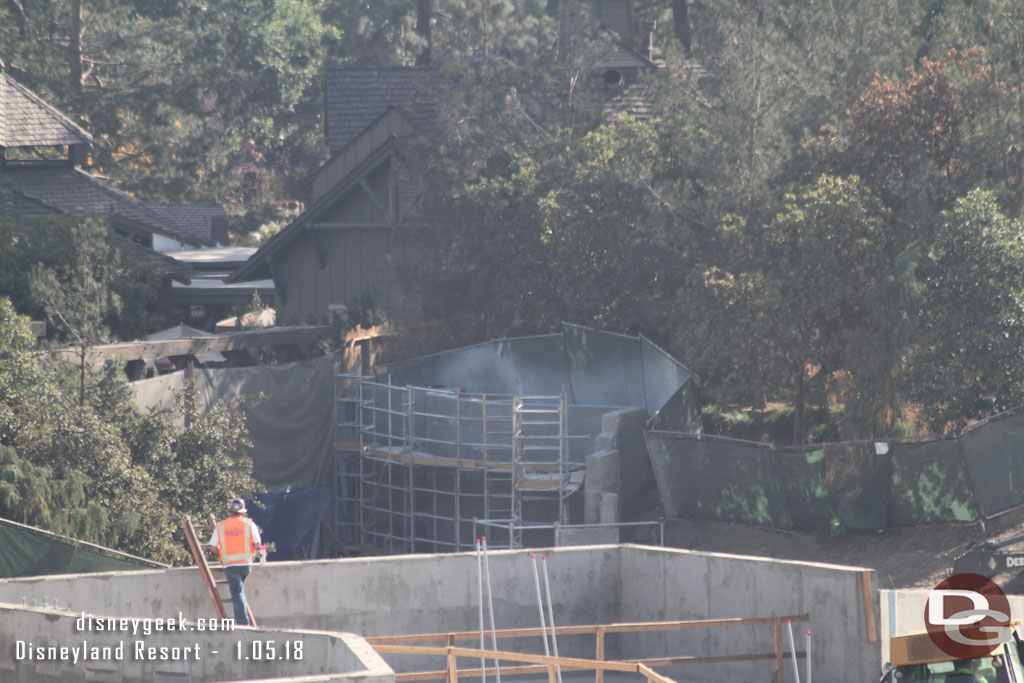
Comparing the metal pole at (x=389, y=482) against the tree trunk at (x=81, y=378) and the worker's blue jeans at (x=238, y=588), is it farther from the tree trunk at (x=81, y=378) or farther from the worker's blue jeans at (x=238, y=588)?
the worker's blue jeans at (x=238, y=588)

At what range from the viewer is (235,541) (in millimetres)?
14086

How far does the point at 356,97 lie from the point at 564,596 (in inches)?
886

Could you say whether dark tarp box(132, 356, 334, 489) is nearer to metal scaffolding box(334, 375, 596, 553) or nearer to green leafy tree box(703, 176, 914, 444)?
metal scaffolding box(334, 375, 596, 553)

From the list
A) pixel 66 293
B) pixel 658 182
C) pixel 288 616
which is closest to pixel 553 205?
pixel 658 182

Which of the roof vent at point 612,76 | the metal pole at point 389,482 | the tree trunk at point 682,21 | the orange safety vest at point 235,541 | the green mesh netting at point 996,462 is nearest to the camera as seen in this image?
the orange safety vest at point 235,541

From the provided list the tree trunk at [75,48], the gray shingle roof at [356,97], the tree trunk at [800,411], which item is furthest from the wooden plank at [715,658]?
the tree trunk at [75,48]

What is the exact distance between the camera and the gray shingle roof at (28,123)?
31500 millimetres

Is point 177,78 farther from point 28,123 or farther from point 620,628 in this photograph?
point 620,628

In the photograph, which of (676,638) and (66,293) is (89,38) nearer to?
(66,293)

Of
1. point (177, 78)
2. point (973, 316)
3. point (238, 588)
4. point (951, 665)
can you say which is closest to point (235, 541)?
point (238, 588)

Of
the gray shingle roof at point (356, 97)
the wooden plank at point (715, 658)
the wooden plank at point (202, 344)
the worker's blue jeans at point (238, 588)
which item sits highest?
the gray shingle roof at point (356, 97)

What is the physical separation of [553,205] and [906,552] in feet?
33.7

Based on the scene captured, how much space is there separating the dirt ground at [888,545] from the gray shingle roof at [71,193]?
19645 millimetres

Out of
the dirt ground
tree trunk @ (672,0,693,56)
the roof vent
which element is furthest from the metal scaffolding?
tree trunk @ (672,0,693,56)
